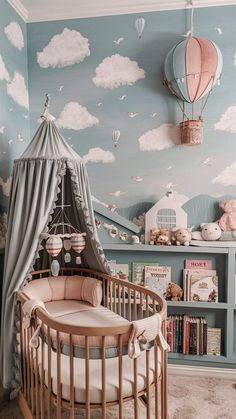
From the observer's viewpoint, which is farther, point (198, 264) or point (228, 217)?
point (198, 264)

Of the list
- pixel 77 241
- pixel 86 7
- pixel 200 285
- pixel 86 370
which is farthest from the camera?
pixel 86 7

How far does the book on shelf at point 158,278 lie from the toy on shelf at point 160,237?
0.23 meters

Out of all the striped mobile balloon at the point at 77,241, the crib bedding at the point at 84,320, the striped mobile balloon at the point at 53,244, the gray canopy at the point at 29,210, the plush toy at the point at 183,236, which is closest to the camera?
the crib bedding at the point at 84,320

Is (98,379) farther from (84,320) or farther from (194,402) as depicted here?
(194,402)

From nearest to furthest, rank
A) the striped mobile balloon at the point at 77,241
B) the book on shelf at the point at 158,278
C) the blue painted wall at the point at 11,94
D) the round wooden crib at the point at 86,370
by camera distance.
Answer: the round wooden crib at the point at 86,370 < the striped mobile balloon at the point at 77,241 < the blue painted wall at the point at 11,94 < the book on shelf at the point at 158,278

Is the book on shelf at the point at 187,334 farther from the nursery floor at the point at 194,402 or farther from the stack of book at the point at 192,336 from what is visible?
the nursery floor at the point at 194,402

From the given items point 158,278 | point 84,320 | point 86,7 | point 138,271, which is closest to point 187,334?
point 158,278

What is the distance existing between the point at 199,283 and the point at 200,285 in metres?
0.02

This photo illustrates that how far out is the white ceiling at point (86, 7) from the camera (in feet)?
8.84

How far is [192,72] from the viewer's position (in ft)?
8.02

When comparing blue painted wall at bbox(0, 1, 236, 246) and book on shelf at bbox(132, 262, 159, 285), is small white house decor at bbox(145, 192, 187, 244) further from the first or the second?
book on shelf at bbox(132, 262, 159, 285)

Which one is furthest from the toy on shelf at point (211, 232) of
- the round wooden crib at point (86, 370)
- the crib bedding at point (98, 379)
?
the crib bedding at point (98, 379)

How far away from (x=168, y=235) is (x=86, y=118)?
122 cm

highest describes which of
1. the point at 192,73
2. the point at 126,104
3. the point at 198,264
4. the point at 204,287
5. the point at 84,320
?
the point at 192,73
